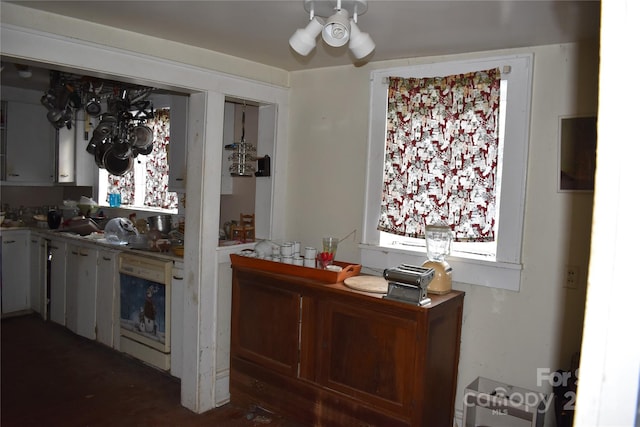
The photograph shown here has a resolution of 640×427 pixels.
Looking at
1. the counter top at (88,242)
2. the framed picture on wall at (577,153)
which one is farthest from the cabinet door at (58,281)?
the framed picture on wall at (577,153)

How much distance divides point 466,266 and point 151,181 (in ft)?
13.1

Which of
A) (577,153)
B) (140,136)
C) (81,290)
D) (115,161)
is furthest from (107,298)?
(577,153)

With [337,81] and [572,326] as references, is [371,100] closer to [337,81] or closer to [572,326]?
[337,81]

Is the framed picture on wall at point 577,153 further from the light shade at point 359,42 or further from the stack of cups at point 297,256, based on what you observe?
the stack of cups at point 297,256

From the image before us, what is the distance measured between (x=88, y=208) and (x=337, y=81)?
143 inches

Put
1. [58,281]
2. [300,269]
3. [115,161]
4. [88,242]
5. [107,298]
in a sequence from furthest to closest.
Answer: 1. [115,161]
2. [58,281]
3. [88,242]
4. [107,298]
5. [300,269]

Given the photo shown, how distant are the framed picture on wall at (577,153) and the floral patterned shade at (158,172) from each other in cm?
393

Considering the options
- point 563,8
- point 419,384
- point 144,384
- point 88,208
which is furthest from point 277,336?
point 88,208

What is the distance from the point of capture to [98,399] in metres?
3.28

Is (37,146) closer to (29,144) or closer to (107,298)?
(29,144)

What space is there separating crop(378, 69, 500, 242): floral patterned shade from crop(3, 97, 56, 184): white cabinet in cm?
431

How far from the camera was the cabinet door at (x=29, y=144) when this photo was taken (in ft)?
17.1

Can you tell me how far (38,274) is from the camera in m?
4.93

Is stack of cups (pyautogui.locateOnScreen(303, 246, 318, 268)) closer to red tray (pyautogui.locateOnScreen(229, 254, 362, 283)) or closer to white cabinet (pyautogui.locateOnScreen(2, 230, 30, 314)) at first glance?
red tray (pyautogui.locateOnScreen(229, 254, 362, 283))
